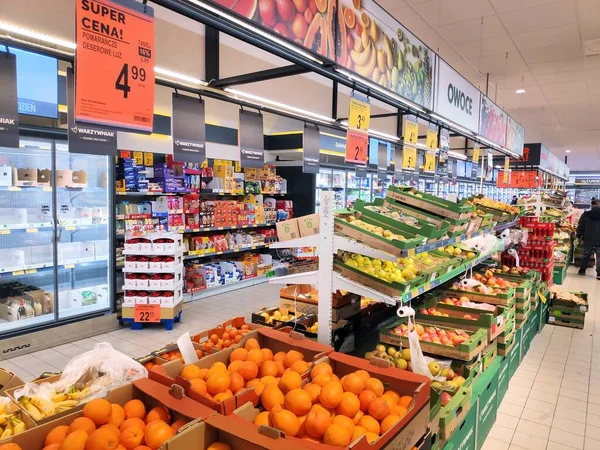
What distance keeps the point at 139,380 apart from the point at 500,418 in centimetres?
320

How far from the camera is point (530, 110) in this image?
11758 mm

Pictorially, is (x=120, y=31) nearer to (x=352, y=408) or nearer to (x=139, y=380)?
(x=139, y=380)

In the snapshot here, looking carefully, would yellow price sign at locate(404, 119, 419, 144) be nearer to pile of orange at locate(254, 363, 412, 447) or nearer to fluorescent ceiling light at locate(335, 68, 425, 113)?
fluorescent ceiling light at locate(335, 68, 425, 113)

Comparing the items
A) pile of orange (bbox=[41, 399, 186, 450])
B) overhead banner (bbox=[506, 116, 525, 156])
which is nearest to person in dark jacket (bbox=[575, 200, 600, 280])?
overhead banner (bbox=[506, 116, 525, 156])

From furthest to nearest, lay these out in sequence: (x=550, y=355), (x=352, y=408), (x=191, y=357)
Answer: (x=550, y=355) → (x=191, y=357) → (x=352, y=408)

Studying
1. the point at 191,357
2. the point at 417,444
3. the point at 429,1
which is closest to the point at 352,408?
the point at 417,444

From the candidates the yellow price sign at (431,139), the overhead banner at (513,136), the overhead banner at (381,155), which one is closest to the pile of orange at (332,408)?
the yellow price sign at (431,139)

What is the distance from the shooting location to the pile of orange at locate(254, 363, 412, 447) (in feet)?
5.36

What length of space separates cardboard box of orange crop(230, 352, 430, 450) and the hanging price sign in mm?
2902

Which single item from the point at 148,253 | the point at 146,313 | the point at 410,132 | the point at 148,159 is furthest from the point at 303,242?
the point at 148,159

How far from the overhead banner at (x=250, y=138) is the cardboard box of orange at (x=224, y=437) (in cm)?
367

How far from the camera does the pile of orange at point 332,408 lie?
1.63 metres

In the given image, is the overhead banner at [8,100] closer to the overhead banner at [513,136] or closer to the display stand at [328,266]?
the display stand at [328,266]

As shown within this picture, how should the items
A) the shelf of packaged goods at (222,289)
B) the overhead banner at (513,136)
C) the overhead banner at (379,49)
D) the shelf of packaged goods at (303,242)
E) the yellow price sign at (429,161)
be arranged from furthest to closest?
the overhead banner at (513,136), the shelf of packaged goods at (222,289), the yellow price sign at (429,161), the overhead banner at (379,49), the shelf of packaged goods at (303,242)
